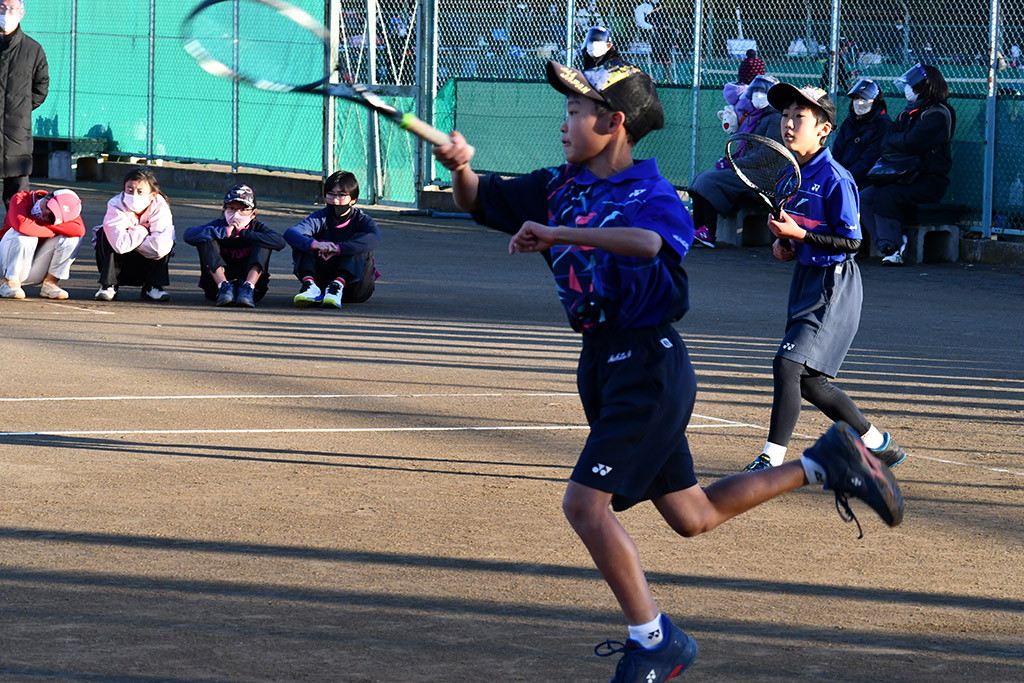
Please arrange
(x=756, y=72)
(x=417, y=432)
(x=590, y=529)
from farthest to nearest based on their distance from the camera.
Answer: (x=756, y=72) < (x=417, y=432) < (x=590, y=529)

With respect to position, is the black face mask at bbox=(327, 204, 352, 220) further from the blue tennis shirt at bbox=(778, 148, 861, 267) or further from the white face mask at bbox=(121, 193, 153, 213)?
the blue tennis shirt at bbox=(778, 148, 861, 267)

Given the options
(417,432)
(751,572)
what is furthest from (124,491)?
(751,572)

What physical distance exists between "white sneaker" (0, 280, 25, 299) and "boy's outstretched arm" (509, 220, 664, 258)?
9221 mm

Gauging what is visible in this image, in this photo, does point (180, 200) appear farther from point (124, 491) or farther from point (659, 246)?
point (659, 246)

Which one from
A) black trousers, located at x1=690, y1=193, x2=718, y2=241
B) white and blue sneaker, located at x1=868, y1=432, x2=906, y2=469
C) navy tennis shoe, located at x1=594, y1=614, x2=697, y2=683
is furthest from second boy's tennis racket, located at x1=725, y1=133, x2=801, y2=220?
black trousers, located at x1=690, y1=193, x2=718, y2=241

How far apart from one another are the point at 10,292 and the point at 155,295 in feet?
3.86

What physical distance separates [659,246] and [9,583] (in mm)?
2406

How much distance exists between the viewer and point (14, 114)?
49.6 ft

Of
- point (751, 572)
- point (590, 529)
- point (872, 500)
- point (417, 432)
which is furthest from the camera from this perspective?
point (417, 432)

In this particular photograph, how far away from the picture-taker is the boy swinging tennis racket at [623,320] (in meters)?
4.04

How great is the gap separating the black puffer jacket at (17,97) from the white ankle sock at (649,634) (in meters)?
12.3

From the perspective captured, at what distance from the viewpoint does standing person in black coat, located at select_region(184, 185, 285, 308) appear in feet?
40.0

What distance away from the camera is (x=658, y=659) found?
3980 millimetres

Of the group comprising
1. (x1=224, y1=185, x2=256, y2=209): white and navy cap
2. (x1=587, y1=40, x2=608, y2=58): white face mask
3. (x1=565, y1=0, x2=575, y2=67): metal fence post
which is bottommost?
(x1=224, y1=185, x2=256, y2=209): white and navy cap
